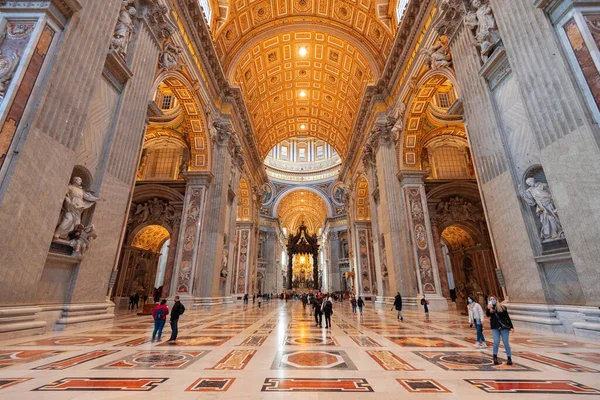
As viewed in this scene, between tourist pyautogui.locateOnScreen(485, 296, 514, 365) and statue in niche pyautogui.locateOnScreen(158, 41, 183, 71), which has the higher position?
statue in niche pyautogui.locateOnScreen(158, 41, 183, 71)

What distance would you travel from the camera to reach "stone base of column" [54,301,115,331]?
5734 millimetres

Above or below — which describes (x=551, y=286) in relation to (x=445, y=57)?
below

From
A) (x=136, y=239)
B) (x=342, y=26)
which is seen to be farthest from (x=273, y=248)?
(x=342, y=26)

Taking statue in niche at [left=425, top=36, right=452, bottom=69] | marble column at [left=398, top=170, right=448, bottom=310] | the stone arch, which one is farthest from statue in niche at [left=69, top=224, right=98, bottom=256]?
marble column at [left=398, top=170, right=448, bottom=310]

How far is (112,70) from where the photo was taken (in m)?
7.22

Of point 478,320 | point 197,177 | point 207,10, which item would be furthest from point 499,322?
point 207,10

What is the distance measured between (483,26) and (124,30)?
31.2 feet

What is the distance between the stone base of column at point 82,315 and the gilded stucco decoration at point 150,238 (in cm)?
1094

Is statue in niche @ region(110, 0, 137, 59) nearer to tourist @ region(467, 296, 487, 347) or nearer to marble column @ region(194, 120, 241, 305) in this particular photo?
marble column @ region(194, 120, 241, 305)

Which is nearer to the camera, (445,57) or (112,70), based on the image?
(112,70)

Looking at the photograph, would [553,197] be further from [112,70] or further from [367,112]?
[367,112]

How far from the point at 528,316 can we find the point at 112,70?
1146cm

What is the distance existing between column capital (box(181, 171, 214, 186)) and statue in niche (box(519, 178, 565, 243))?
12845mm

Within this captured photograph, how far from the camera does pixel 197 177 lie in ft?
47.5
